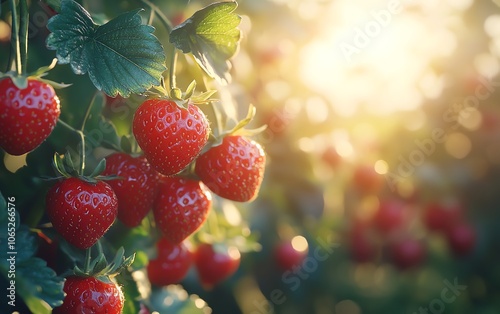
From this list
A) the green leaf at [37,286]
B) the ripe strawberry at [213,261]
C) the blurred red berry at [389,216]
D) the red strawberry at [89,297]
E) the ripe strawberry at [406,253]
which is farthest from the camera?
the ripe strawberry at [406,253]

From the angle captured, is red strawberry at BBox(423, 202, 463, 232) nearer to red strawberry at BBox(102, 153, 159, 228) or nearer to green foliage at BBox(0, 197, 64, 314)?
red strawberry at BBox(102, 153, 159, 228)

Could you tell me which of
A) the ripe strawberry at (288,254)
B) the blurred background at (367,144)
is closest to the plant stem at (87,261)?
the blurred background at (367,144)

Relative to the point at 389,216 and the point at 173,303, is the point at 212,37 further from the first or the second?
the point at 389,216

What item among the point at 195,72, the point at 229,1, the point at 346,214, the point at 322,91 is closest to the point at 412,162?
the point at 346,214

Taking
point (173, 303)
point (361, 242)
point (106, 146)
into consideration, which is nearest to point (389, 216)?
point (361, 242)

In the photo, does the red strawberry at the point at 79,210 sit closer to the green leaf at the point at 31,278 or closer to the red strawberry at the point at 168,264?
the green leaf at the point at 31,278
